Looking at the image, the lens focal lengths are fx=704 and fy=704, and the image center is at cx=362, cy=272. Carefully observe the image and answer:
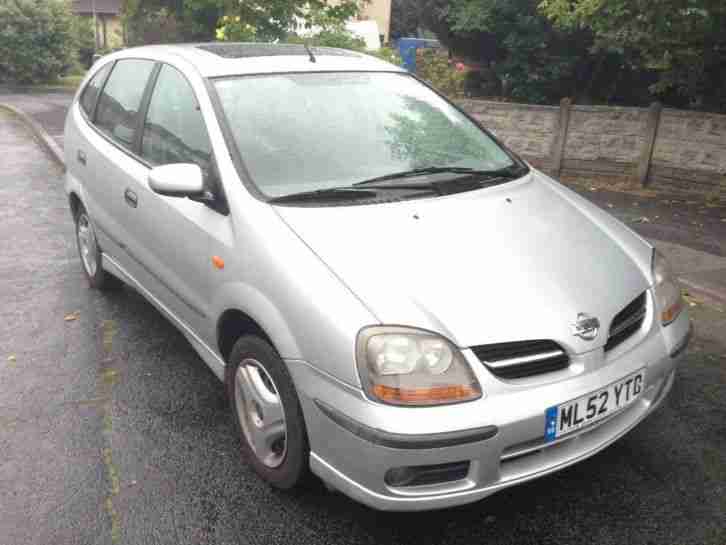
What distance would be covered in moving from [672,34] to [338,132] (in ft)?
19.9

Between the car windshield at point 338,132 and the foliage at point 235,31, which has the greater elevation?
the foliage at point 235,31

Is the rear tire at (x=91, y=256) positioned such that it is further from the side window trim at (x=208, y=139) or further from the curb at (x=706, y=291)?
the curb at (x=706, y=291)

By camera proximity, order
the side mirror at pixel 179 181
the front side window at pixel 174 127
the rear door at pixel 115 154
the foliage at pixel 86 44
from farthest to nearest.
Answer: the foliage at pixel 86 44, the rear door at pixel 115 154, the front side window at pixel 174 127, the side mirror at pixel 179 181

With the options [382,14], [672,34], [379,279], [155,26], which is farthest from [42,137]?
[382,14]

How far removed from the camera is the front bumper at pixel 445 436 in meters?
2.26

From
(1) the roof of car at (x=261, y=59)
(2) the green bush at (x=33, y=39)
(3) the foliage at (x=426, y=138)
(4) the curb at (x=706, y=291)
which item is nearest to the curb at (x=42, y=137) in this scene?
(1) the roof of car at (x=261, y=59)

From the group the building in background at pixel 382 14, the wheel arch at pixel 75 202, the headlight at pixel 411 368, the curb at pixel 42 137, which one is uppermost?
the building in background at pixel 382 14

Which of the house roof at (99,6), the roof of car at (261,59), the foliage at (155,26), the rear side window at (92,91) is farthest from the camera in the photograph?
the house roof at (99,6)

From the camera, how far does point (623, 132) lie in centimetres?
908

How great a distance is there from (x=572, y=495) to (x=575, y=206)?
4.35 feet

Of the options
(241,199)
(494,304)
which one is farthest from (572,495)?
(241,199)

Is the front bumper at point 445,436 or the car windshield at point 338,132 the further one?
the car windshield at point 338,132

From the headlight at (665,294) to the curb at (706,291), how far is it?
7.27 ft

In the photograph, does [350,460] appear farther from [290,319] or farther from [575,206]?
[575,206]
